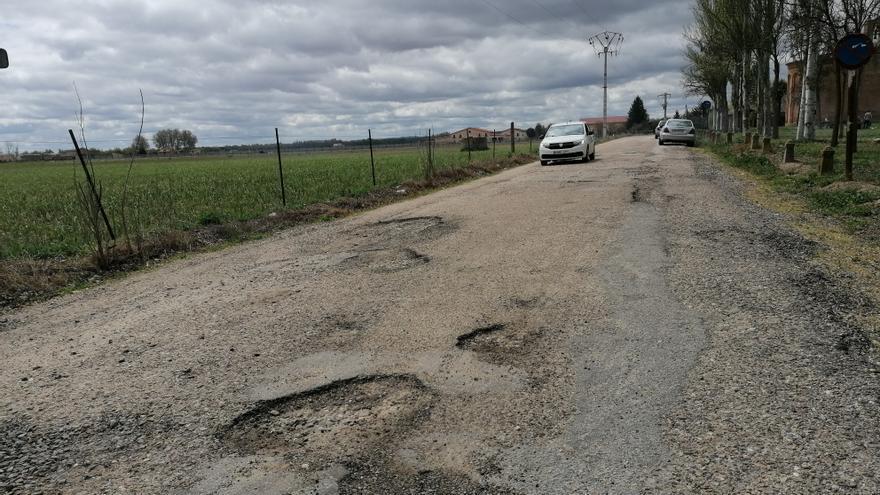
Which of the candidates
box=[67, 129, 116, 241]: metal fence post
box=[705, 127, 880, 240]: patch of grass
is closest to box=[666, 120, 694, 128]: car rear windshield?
box=[705, 127, 880, 240]: patch of grass

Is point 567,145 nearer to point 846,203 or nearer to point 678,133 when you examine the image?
point 846,203

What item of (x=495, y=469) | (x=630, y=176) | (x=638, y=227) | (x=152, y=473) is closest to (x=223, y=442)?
(x=152, y=473)

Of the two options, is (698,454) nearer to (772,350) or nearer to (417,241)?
(772,350)

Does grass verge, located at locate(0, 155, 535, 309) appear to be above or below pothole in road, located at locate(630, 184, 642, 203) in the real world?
below

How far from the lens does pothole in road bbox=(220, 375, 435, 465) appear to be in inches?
122

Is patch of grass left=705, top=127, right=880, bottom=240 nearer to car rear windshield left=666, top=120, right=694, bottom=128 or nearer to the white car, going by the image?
the white car

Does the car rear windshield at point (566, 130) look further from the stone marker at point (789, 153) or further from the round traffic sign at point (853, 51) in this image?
the round traffic sign at point (853, 51)

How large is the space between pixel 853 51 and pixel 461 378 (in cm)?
1057

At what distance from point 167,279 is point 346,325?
331 centimetres

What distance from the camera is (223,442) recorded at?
10.6ft

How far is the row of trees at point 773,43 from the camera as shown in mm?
18719

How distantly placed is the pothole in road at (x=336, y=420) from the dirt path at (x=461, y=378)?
0.5 inches

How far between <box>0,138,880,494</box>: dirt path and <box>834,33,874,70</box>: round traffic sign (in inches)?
219

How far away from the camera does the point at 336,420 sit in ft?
11.1
